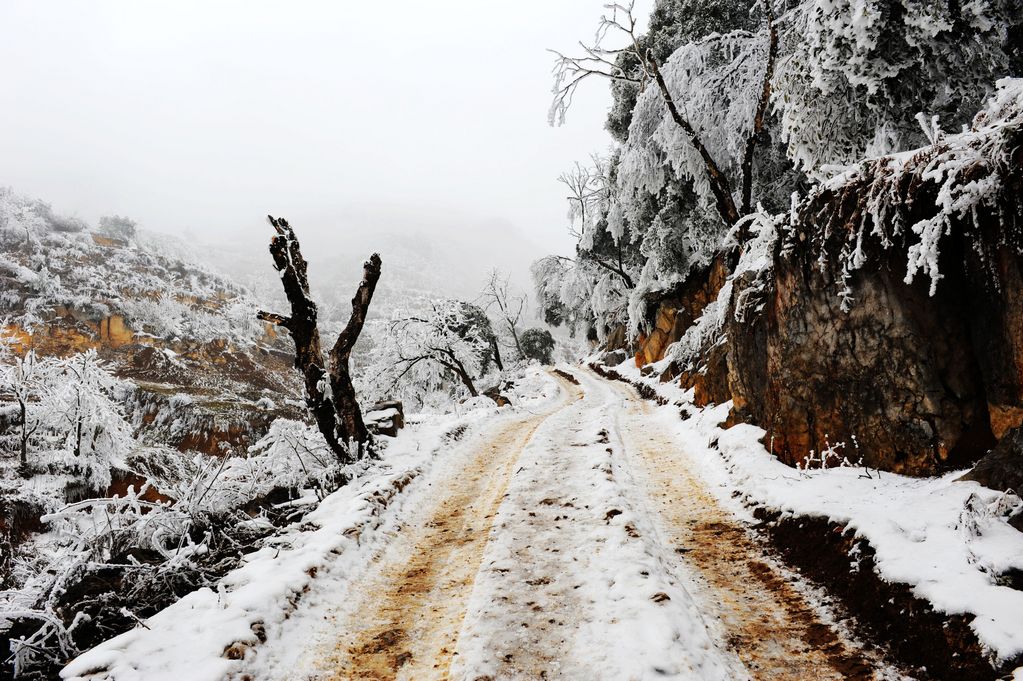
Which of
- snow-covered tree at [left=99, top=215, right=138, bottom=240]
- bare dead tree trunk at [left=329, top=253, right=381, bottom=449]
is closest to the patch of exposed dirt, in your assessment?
bare dead tree trunk at [left=329, top=253, right=381, bottom=449]

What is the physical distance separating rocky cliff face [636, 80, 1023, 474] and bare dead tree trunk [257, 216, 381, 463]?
694cm

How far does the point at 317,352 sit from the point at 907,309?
26.8 ft

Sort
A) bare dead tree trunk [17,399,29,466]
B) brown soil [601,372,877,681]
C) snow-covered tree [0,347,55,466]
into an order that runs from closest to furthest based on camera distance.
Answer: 1. brown soil [601,372,877,681]
2. bare dead tree trunk [17,399,29,466]
3. snow-covered tree [0,347,55,466]

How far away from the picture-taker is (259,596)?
3859 mm

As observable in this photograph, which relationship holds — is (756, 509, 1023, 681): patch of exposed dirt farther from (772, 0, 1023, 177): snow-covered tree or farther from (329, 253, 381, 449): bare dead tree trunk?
(329, 253, 381, 449): bare dead tree trunk

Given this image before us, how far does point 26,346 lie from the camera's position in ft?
89.2

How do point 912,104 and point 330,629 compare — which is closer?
point 330,629

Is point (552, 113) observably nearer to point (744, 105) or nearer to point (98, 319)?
point (744, 105)

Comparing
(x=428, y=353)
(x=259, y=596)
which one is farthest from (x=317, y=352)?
(x=428, y=353)

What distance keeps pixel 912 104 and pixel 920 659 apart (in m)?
8.44

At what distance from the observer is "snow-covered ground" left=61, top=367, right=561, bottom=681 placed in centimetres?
312

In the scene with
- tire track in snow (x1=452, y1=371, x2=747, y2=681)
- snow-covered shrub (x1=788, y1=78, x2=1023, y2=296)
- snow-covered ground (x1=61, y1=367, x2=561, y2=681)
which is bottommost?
tire track in snow (x1=452, y1=371, x2=747, y2=681)

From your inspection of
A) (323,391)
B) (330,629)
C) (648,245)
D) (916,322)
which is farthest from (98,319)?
(916,322)

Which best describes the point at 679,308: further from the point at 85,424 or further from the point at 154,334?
the point at 154,334
